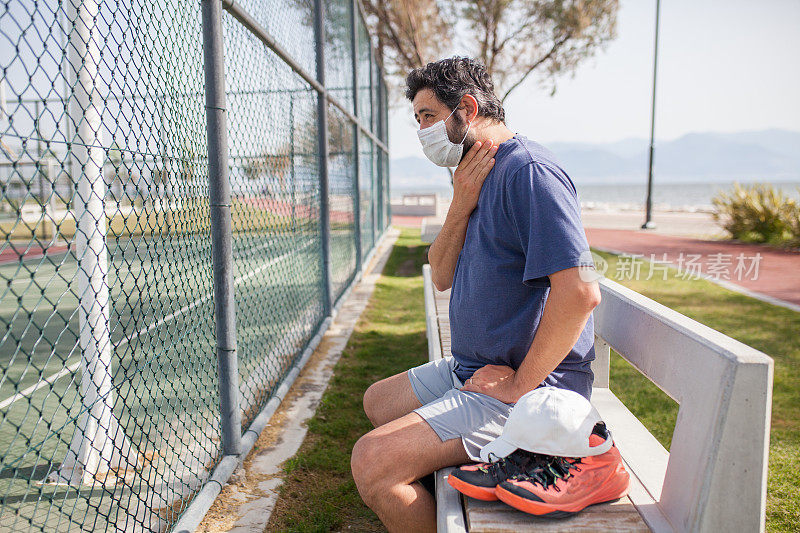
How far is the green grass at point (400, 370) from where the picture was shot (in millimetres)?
2775

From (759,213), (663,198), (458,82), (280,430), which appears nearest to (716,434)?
(458,82)

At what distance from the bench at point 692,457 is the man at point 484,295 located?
0.52 ft

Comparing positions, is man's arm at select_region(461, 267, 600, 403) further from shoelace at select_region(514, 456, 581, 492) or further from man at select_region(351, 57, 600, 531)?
shoelace at select_region(514, 456, 581, 492)

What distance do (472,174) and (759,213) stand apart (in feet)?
48.4

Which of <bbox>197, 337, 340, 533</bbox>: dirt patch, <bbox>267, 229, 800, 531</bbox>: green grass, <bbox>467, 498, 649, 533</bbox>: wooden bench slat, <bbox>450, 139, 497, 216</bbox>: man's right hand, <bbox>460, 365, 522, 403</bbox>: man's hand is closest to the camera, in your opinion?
<bbox>467, 498, 649, 533</bbox>: wooden bench slat

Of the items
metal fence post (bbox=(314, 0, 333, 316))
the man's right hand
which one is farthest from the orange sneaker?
metal fence post (bbox=(314, 0, 333, 316))

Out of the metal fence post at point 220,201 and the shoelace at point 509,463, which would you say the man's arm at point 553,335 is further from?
the metal fence post at point 220,201

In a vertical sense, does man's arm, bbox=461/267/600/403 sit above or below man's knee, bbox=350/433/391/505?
above

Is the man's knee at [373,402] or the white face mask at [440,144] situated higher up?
the white face mask at [440,144]

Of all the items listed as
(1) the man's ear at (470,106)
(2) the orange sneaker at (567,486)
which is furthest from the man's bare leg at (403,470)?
(1) the man's ear at (470,106)

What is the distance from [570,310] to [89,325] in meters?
1.96

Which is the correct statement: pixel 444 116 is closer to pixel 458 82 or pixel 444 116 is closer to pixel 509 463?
pixel 458 82

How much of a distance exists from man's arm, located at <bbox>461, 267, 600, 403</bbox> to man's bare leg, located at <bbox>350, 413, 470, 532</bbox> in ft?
0.80

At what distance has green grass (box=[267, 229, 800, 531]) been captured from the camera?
2.78 m
